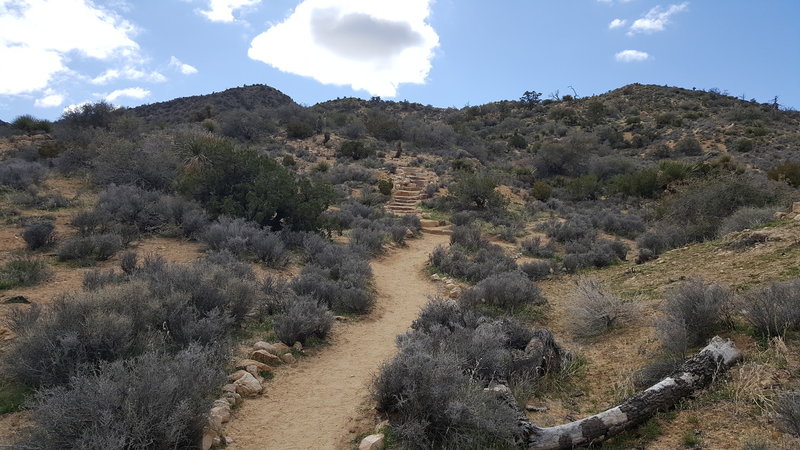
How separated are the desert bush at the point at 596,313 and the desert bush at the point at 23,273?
8.85 metres

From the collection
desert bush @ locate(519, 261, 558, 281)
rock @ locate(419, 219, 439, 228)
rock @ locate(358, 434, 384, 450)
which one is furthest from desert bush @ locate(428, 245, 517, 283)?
rock @ locate(358, 434, 384, 450)

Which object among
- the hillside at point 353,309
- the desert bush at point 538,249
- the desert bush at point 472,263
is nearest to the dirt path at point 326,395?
the hillside at point 353,309

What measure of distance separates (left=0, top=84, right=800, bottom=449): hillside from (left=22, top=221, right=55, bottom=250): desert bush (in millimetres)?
37

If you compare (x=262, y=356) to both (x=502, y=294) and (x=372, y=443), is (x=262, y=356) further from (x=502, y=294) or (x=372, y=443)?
(x=502, y=294)

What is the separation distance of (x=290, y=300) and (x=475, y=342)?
11.6 feet

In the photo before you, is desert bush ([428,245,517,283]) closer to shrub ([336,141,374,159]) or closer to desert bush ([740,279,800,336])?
desert bush ([740,279,800,336])

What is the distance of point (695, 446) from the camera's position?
3508 mm

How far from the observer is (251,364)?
5672 millimetres

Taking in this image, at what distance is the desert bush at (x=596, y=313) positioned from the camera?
21.9 feet

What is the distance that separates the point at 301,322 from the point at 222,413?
2180 mm

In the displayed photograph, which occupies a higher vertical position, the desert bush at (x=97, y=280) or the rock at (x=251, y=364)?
the desert bush at (x=97, y=280)

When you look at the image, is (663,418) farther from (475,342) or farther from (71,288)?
(71,288)

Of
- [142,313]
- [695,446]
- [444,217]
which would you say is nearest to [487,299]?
[695,446]

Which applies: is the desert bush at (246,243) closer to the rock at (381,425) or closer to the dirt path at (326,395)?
the dirt path at (326,395)
